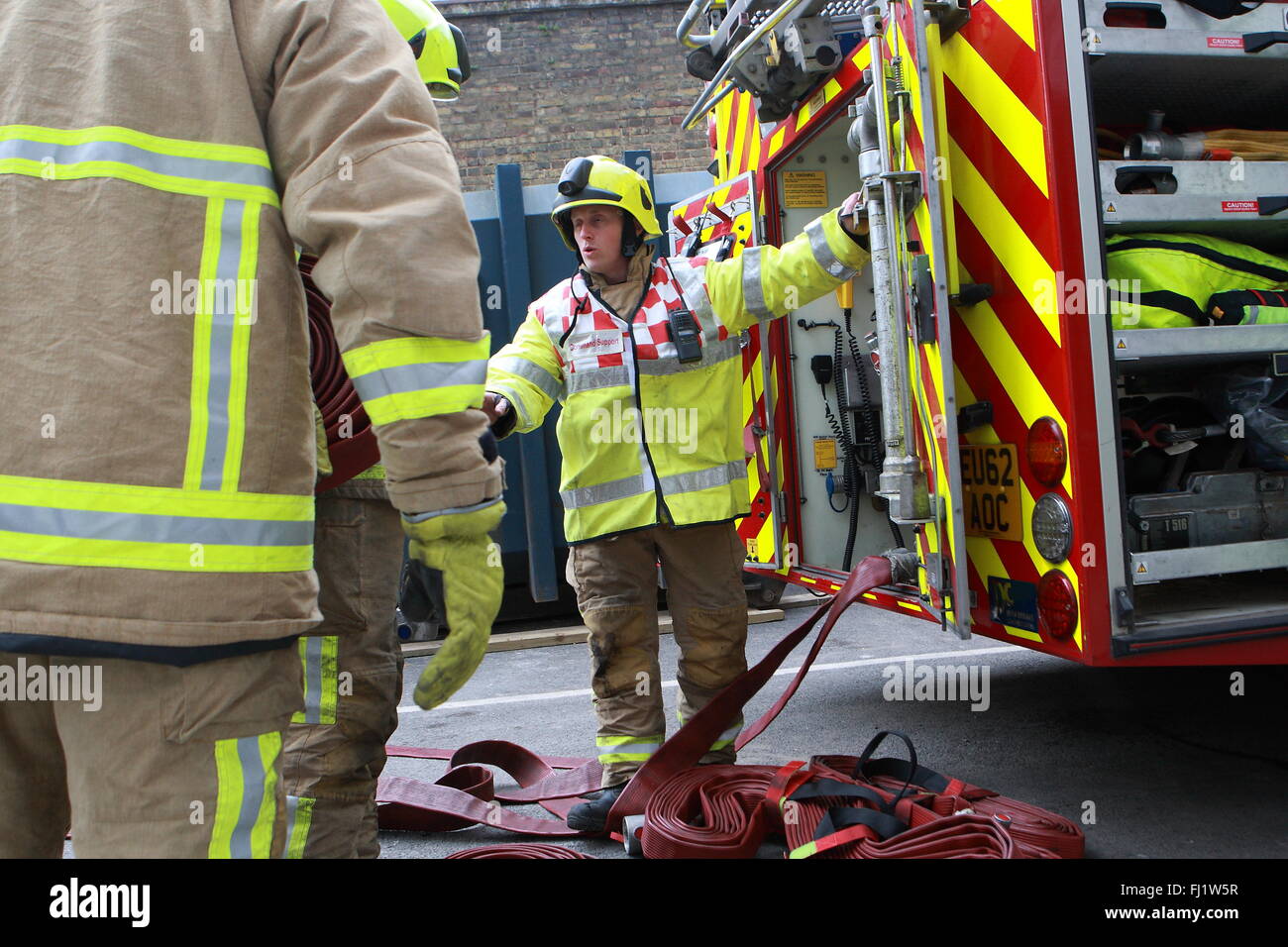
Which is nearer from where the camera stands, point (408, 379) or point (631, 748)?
point (408, 379)

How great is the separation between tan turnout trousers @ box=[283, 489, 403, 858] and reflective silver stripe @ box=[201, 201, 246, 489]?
0.85 metres

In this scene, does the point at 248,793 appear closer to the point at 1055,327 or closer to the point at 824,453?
the point at 1055,327

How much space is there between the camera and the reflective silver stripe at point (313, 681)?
218 cm

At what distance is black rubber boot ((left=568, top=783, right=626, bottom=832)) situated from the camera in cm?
289

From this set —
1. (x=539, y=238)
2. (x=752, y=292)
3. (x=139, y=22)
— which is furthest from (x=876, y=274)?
(x=539, y=238)

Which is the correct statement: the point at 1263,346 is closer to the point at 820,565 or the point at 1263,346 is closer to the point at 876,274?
the point at 876,274

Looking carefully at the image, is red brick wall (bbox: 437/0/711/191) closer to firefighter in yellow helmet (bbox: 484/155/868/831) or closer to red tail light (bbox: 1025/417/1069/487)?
firefighter in yellow helmet (bbox: 484/155/868/831)

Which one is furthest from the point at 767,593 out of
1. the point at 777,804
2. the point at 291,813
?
the point at 291,813

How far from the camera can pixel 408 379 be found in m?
1.37

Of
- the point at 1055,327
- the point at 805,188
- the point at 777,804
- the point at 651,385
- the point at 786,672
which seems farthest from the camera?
the point at 786,672

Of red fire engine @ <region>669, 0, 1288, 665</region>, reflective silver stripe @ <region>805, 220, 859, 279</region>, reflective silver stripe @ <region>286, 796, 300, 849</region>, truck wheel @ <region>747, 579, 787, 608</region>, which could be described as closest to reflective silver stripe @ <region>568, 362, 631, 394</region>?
reflective silver stripe @ <region>805, 220, 859, 279</region>

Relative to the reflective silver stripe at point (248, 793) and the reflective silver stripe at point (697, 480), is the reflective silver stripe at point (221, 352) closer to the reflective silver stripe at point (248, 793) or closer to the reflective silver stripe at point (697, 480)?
the reflective silver stripe at point (248, 793)

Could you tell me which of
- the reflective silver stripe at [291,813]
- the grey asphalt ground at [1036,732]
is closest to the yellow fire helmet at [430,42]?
the reflective silver stripe at [291,813]

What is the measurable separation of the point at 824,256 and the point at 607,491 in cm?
93
